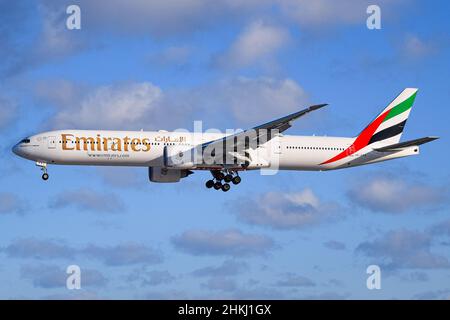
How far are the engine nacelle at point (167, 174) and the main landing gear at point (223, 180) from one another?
2399mm

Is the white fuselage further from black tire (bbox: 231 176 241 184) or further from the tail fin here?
the tail fin

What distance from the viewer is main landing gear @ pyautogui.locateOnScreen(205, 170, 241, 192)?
250ft

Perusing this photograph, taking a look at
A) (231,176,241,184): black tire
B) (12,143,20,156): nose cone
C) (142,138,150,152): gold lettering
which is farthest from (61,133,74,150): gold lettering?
(231,176,241,184): black tire

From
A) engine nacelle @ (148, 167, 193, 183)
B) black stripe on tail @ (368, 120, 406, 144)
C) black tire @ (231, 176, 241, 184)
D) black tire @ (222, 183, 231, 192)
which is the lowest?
black tire @ (222, 183, 231, 192)

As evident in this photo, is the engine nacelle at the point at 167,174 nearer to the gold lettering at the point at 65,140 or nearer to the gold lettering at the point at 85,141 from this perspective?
the gold lettering at the point at 85,141

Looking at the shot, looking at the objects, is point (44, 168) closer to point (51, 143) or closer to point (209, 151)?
point (51, 143)

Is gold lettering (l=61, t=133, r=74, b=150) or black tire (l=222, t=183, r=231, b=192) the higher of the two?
gold lettering (l=61, t=133, r=74, b=150)

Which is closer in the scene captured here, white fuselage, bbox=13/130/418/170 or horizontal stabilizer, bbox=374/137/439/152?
white fuselage, bbox=13/130/418/170

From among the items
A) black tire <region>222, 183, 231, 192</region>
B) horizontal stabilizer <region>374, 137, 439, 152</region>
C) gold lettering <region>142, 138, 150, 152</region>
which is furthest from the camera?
black tire <region>222, 183, 231, 192</region>

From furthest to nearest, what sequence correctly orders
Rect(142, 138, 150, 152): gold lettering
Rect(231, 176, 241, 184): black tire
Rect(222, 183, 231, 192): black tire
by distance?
Rect(222, 183, 231, 192): black tire < Rect(231, 176, 241, 184): black tire < Rect(142, 138, 150, 152): gold lettering

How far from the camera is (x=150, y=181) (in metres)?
78.6
